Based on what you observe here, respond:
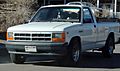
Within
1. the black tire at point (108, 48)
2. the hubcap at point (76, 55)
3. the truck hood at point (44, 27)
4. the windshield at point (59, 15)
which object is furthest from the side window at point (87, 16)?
the black tire at point (108, 48)

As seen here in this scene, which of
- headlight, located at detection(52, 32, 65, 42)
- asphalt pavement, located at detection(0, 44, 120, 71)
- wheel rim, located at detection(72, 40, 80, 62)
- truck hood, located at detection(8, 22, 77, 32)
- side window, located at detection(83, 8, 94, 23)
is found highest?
side window, located at detection(83, 8, 94, 23)

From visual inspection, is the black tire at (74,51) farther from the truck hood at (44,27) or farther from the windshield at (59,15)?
the windshield at (59,15)

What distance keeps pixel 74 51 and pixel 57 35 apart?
874mm

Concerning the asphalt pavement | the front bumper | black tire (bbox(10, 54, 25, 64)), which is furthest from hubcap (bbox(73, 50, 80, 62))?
black tire (bbox(10, 54, 25, 64))

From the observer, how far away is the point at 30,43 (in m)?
10.7

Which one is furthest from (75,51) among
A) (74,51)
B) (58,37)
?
(58,37)

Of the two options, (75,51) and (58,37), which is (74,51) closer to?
(75,51)

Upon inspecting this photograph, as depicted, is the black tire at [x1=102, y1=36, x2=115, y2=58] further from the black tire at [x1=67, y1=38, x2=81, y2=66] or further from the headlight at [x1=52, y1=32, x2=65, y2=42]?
the headlight at [x1=52, y1=32, x2=65, y2=42]

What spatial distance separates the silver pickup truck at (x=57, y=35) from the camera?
1062 centimetres

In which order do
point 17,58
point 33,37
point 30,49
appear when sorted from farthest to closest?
point 17,58 < point 33,37 < point 30,49

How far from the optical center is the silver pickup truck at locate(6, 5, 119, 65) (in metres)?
10.6

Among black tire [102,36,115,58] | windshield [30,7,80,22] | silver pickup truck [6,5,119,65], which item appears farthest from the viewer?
black tire [102,36,115,58]

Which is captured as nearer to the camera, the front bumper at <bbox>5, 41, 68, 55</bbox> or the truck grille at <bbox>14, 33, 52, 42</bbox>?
the front bumper at <bbox>5, 41, 68, 55</bbox>

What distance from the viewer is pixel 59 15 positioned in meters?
12.1
